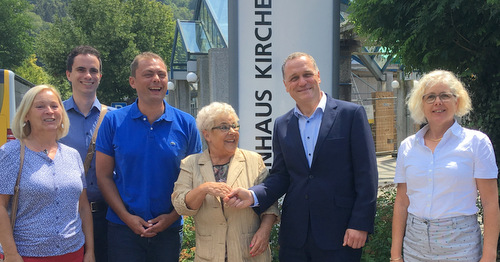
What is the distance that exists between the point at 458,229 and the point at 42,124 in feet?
8.69

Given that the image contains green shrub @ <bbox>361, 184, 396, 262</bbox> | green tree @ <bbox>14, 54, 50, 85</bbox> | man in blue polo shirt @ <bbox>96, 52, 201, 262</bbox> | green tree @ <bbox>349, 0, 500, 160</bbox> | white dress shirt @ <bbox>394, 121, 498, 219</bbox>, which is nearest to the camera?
white dress shirt @ <bbox>394, 121, 498, 219</bbox>

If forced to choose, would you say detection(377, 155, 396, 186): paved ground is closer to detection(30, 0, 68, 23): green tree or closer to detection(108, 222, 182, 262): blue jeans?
detection(108, 222, 182, 262): blue jeans

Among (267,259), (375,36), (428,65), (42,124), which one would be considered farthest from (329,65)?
(42,124)

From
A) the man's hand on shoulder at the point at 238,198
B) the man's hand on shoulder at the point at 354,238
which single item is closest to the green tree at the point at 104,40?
the man's hand on shoulder at the point at 238,198

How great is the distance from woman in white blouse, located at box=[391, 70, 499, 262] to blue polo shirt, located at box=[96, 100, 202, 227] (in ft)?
5.45

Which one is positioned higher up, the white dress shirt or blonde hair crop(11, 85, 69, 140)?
blonde hair crop(11, 85, 69, 140)

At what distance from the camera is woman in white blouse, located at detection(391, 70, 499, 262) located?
256cm

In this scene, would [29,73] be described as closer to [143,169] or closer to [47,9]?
[143,169]

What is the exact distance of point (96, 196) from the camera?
357cm

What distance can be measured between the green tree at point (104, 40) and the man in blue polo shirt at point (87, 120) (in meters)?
24.4

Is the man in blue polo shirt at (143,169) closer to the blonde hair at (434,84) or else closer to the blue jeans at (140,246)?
the blue jeans at (140,246)

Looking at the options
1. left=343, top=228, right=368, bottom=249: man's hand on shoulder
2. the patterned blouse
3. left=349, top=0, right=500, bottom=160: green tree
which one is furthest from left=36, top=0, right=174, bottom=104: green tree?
left=343, top=228, right=368, bottom=249: man's hand on shoulder

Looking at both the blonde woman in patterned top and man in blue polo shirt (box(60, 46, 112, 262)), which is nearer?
the blonde woman in patterned top

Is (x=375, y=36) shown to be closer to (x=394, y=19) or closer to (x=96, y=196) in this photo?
(x=394, y=19)
